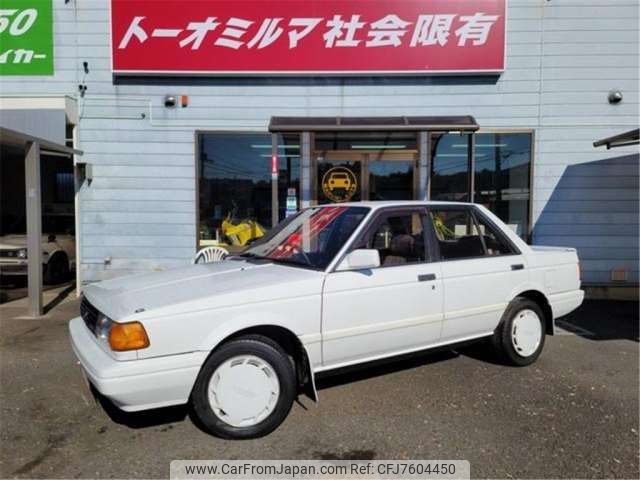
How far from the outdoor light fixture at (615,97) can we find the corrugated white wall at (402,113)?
0.29 feet

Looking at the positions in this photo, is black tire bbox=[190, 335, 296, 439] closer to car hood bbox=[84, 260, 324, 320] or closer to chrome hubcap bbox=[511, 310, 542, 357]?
car hood bbox=[84, 260, 324, 320]

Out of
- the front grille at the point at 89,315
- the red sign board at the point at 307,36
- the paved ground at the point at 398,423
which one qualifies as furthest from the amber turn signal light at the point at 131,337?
the red sign board at the point at 307,36

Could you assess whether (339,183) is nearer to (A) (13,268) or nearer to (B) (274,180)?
(B) (274,180)

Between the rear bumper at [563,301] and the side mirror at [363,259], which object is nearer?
the side mirror at [363,259]

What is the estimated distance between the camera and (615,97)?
28.1ft

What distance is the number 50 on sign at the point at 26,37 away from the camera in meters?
8.52

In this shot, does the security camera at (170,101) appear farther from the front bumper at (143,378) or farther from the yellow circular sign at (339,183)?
Result: the front bumper at (143,378)

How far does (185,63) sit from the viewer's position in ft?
27.6

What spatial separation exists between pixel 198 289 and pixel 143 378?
2.32ft

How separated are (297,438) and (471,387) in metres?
1.79

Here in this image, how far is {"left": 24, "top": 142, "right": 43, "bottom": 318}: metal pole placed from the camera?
6.92 m

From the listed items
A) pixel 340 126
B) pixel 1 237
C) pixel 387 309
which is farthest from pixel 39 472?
pixel 1 237

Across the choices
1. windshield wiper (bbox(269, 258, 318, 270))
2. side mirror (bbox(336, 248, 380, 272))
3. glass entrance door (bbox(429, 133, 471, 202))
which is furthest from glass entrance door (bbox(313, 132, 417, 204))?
side mirror (bbox(336, 248, 380, 272))

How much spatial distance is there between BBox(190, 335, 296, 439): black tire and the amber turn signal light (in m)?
0.45
